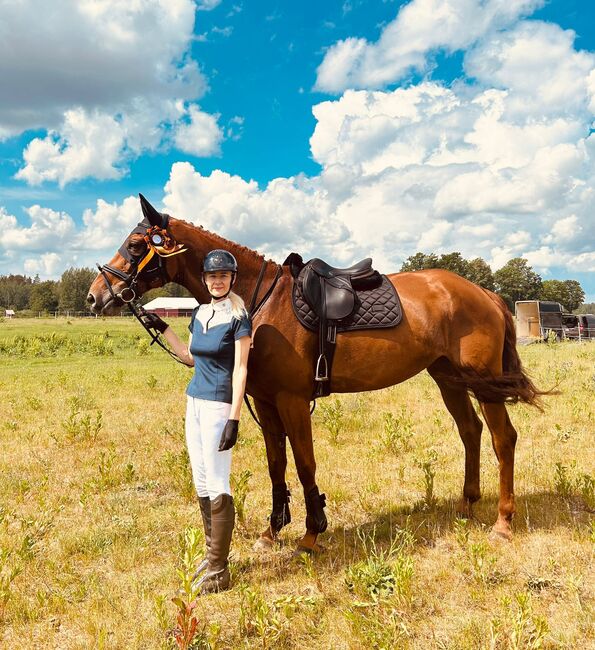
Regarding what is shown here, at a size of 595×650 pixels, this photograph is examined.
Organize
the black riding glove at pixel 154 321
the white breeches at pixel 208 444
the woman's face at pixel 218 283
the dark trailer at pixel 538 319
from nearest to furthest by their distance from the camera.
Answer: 1. the white breeches at pixel 208 444
2. the woman's face at pixel 218 283
3. the black riding glove at pixel 154 321
4. the dark trailer at pixel 538 319

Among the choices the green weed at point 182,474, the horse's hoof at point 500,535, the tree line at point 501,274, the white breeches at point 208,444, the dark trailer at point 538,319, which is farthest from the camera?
the tree line at point 501,274

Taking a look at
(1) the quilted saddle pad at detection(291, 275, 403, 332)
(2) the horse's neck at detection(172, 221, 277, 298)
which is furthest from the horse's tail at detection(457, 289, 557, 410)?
(2) the horse's neck at detection(172, 221, 277, 298)

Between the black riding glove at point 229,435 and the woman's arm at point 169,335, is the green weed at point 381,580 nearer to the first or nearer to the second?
the black riding glove at point 229,435

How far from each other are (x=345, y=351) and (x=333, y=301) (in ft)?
1.47

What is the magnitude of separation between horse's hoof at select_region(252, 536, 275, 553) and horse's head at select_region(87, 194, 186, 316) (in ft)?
7.90

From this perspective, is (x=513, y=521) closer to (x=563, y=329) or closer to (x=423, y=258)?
(x=563, y=329)

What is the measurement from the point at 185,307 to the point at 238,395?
8727 centimetres

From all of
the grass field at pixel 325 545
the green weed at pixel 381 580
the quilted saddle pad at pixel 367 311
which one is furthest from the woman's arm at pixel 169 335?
the green weed at pixel 381 580

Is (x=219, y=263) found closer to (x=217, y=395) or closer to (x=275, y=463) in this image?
(x=217, y=395)

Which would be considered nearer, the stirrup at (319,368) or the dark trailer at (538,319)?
the stirrup at (319,368)

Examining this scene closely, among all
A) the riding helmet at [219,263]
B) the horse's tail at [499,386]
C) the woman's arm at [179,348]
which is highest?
the riding helmet at [219,263]

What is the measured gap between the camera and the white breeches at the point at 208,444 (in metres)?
3.46

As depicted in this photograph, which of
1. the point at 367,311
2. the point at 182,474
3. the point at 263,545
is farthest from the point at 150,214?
the point at 182,474

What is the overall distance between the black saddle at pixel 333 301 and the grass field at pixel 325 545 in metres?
1.56
